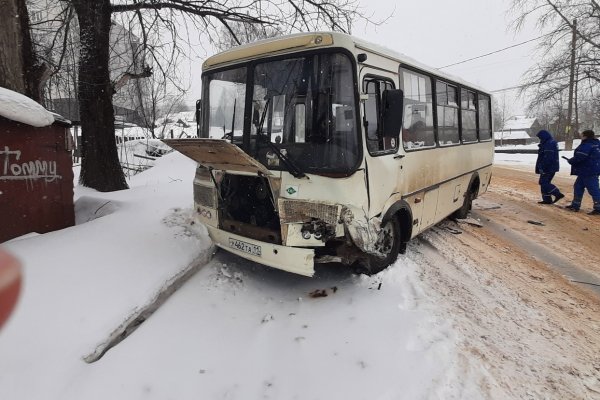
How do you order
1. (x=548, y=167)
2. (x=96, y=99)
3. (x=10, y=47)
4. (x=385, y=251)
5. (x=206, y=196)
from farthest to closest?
(x=548, y=167) → (x=96, y=99) → (x=10, y=47) → (x=206, y=196) → (x=385, y=251)

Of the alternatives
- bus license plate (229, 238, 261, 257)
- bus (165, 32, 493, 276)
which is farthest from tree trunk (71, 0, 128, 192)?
bus license plate (229, 238, 261, 257)

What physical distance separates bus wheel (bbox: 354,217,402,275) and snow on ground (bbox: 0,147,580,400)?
137 mm

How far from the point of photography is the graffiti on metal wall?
14.6ft

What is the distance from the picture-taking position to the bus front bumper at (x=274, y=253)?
150 inches

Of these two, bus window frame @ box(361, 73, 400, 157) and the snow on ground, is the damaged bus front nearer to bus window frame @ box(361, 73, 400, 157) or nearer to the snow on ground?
bus window frame @ box(361, 73, 400, 157)

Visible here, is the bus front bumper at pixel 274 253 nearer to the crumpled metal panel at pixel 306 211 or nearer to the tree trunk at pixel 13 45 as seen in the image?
the crumpled metal panel at pixel 306 211

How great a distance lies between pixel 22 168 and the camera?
4.66 m

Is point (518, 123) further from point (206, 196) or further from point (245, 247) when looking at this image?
point (245, 247)

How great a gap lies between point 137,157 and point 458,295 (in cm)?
1668

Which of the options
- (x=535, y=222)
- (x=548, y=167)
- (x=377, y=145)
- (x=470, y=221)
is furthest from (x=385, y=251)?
(x=548, y=167)

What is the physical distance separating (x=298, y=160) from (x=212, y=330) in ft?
6.04

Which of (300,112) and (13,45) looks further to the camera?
(13,45)

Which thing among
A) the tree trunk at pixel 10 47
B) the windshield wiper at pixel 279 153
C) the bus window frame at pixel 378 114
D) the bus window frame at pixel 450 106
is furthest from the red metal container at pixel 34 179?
the bus window frame at pixel 450 106

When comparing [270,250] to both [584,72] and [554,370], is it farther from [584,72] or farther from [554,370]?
[584,72]
